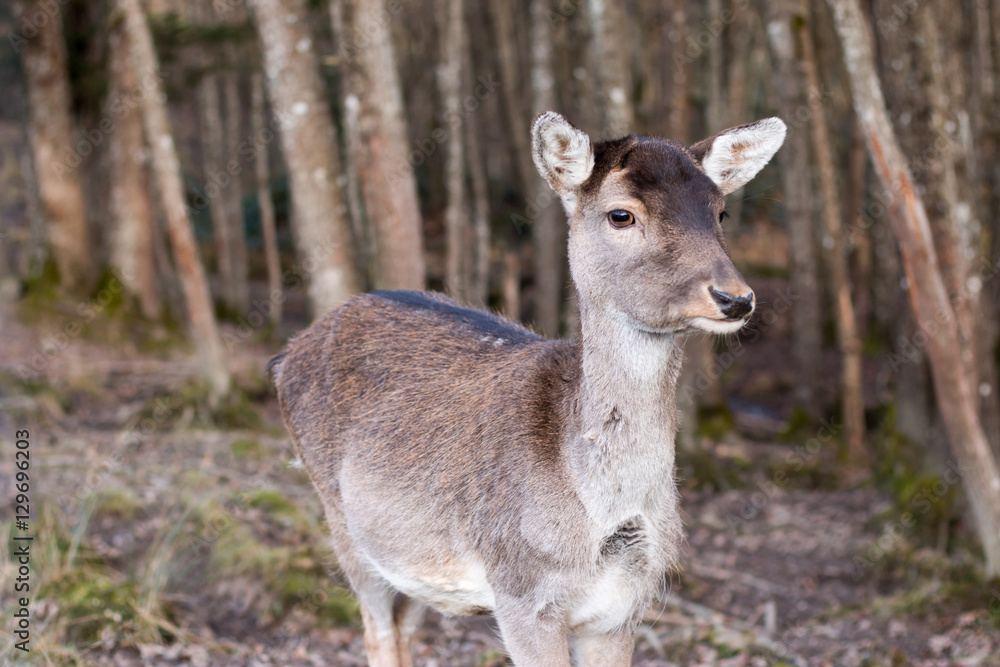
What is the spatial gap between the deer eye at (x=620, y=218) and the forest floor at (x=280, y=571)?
6.26 feet

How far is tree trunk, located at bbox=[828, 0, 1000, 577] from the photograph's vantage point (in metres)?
6.68

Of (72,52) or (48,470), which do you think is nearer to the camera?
(48,470)

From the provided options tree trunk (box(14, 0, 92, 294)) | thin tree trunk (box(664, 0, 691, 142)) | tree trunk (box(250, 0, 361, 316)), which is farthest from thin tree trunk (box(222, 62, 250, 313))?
tree trunk (box(250, 0, 361, 316))

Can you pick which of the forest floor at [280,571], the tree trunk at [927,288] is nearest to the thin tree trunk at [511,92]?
the forest floor at [280,571]

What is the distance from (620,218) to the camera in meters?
3.71

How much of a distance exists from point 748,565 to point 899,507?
1420mm

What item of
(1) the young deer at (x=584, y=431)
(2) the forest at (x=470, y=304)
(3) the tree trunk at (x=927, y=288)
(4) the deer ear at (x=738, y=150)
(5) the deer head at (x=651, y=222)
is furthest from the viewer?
(3) the tree trunk at (x=927, y=288)

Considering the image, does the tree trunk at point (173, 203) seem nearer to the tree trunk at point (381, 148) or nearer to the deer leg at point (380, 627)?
the tree trunk at point (381, 148)

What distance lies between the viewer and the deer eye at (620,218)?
3686mm

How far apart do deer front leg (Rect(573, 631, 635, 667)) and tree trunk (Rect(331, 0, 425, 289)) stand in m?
3.96

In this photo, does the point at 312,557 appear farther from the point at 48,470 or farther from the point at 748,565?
the point at 748,565

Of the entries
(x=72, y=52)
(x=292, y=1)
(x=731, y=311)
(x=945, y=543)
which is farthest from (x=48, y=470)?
(x=72, y=52)

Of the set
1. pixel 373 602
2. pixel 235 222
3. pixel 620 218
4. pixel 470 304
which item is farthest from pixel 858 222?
pixel 620 218

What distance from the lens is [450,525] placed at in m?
4.20
